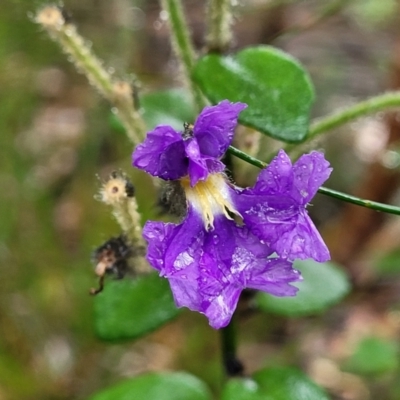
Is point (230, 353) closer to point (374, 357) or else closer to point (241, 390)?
point (241, 390)

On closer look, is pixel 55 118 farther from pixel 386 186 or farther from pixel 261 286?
pixel 261 286

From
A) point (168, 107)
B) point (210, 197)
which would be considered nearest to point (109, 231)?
point (168, 107)

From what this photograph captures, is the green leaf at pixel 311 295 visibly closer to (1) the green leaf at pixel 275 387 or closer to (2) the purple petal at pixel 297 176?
(1) the green leaf at pixel 275 387

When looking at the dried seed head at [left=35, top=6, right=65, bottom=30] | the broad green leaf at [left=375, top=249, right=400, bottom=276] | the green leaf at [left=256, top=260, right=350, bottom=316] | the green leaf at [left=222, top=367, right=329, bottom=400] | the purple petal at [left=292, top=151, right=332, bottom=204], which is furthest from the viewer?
the broad green leaf at [left=375, top=249, right=400, bottom=276]

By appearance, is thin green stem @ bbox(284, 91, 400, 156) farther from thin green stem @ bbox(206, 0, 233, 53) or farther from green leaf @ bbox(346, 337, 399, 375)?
green leaf @ bbox(346, 337, 399, 375)

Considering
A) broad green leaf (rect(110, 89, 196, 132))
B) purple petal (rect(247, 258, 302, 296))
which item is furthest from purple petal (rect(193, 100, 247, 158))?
broad green leaf (rect(110, 89, 196, 132))

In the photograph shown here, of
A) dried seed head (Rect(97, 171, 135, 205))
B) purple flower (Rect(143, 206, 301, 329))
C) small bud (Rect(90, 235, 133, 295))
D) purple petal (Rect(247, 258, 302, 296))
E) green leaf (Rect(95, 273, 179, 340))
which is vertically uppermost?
dried seed head (Rect(97, 171, 135, 205))

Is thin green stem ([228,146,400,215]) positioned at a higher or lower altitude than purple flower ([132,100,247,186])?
lower
